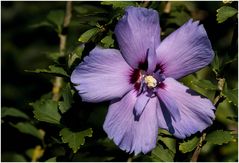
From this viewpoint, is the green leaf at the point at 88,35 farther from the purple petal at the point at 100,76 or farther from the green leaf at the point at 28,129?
the green leaf at the point at 28,129

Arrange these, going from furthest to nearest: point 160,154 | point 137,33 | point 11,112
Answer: point 11,112 < point 160,154 < point 137,33

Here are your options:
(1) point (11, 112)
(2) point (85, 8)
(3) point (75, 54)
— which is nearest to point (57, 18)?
(2) point (85, 8)

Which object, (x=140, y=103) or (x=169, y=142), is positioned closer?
(x=140, y=103)

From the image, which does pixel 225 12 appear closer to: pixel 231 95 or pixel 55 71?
pixel 231 95

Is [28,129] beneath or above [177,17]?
beneath

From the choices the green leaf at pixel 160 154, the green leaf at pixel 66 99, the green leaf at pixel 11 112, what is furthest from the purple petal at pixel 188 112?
the green leaf at pixel 11 112

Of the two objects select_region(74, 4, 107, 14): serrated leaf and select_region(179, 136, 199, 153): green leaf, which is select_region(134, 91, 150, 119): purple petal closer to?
select_region(179, 136, 199, 153): green leaf
